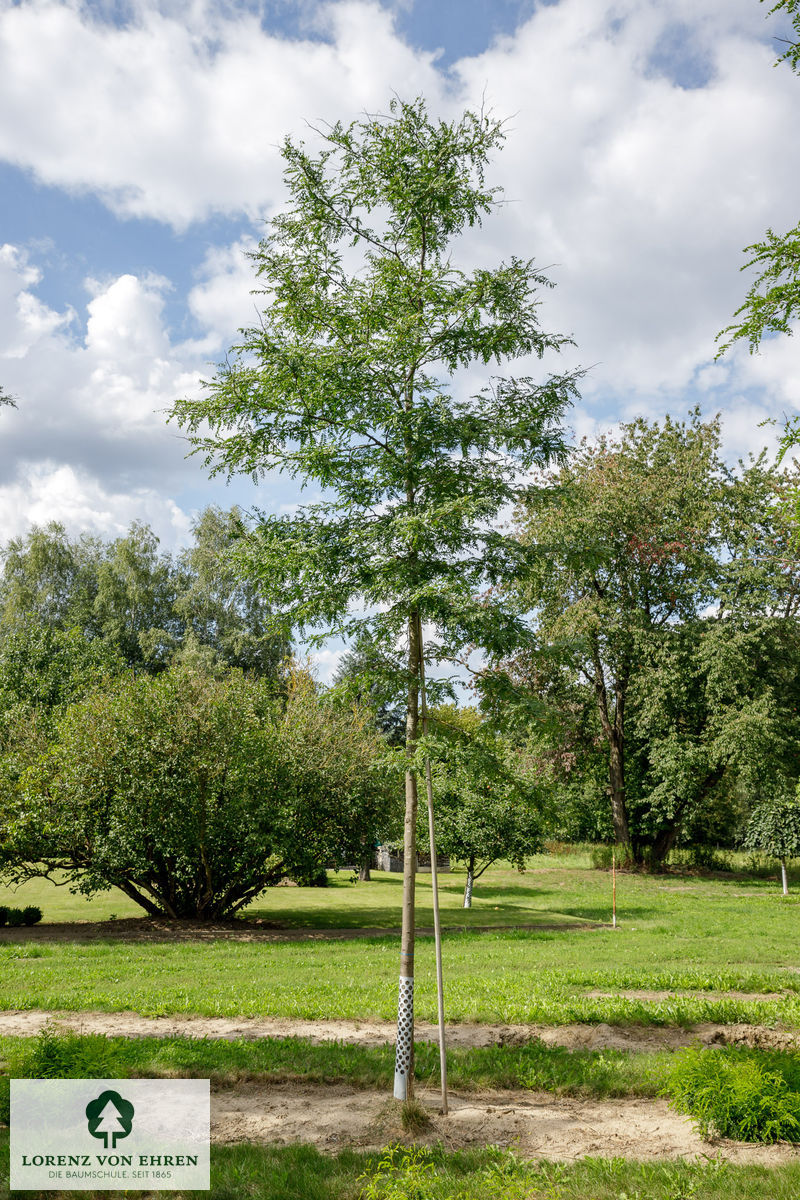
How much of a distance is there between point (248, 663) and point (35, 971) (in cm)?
2962

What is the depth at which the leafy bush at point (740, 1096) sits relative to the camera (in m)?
5.26

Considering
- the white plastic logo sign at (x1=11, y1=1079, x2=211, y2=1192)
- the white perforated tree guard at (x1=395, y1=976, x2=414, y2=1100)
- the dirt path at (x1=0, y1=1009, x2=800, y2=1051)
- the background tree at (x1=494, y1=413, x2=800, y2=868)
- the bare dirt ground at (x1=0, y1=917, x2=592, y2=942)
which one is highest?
the background tree at (x1=494, y1=413, x2=800, y2=868)

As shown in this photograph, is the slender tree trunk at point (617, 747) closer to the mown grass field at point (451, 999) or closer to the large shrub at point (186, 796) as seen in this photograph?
the mown grass field at point (451, 999)

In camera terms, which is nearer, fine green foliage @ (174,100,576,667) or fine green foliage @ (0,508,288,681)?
fine green foliage @ (174,100,576,667)

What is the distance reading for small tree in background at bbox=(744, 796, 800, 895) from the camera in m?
25.6

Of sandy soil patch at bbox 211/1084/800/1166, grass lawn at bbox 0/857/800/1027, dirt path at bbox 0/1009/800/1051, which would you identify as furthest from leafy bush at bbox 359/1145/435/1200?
grass lawn at bbox 0/857/800/1027

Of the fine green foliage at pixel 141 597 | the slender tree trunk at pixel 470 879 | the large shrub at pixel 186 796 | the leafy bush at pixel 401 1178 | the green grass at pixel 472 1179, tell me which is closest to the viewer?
the leafy bush at pixel 401 1178

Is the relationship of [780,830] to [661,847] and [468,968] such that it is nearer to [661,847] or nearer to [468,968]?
[661,847]

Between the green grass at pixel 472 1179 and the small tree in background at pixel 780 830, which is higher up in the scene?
the green grass at pixel 472 1179

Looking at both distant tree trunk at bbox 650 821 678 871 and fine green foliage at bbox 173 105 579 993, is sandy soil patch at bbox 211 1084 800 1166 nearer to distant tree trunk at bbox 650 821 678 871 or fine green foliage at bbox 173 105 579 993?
fine green foliage at bbox 173 105 579 993

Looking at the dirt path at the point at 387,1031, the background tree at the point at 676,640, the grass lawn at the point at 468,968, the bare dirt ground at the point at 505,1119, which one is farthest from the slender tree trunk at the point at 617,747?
the bare dirt ground at the point at 505,1119

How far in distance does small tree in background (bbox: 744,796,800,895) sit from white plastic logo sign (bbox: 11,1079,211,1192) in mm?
23744

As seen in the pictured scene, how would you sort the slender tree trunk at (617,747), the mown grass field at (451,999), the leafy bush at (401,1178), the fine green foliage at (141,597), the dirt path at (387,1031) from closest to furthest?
the leafy bush at (401,1178) < the mown grass field at (451,999) < the dirt path at (387,1031) < the slender tree trunk at (617,747) < the fine green foliage at (141,597)

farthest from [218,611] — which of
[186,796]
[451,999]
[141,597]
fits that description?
[451,999]
